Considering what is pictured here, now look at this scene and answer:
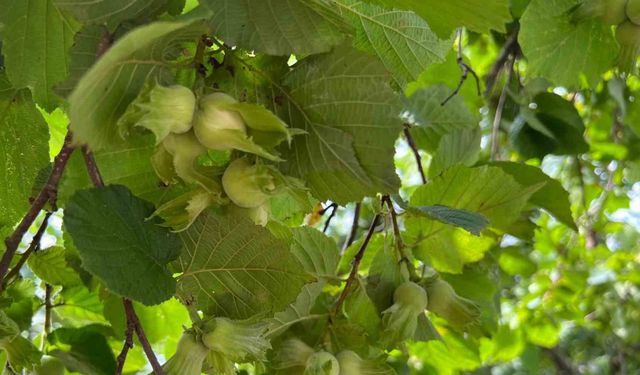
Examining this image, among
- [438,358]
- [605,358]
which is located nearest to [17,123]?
[438,358]

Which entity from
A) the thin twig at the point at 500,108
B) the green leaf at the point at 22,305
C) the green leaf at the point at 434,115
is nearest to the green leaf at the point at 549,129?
the thin twig at the point at 500,108

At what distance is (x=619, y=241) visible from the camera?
13.5ft

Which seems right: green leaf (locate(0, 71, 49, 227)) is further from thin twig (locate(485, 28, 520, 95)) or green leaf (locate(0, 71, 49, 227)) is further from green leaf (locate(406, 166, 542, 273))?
thin twig (locate(485, 28, 520, 95))

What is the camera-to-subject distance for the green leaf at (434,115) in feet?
4.95

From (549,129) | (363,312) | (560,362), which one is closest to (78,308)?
(363,312)

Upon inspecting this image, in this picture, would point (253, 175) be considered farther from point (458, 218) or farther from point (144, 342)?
point (458, 218)

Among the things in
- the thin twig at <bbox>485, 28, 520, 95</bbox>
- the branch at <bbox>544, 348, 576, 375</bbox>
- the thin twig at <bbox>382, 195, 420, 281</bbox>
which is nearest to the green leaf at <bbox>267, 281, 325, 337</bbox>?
the thin twig at <bbox>382, 195, 420, 281</bbox>

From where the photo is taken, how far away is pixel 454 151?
4.54 ft

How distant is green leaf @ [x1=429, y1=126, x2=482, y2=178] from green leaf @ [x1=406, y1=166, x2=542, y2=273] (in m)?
0.16

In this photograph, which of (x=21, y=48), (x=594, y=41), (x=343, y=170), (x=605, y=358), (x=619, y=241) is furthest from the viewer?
(x=605, y=358)

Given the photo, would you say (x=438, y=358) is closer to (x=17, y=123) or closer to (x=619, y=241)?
(x=17, y=123)

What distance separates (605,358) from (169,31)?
5.71 m

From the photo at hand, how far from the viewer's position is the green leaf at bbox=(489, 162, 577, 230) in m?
1.21

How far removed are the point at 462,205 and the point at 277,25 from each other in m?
0.55
